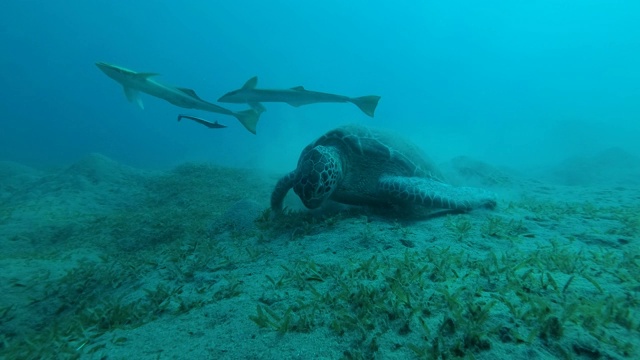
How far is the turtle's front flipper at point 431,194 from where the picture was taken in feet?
14.2

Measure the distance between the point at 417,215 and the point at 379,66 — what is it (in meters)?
133

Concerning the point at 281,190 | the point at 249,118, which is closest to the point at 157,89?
the point at 249,118

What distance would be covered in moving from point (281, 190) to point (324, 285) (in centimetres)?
277

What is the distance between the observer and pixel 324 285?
8.56 ft

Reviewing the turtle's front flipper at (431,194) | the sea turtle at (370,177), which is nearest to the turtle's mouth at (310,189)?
the sea turtle at (370,177)

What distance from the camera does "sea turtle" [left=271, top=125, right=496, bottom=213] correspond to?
442cm

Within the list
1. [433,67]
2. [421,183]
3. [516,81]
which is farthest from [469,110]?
[421,183]

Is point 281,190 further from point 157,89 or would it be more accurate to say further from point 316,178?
point 157,89

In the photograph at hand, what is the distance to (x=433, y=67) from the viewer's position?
4894 inches

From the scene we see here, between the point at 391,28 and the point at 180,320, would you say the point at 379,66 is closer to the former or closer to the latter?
the point at 391,28

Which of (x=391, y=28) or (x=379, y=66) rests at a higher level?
(x=391, y=28)

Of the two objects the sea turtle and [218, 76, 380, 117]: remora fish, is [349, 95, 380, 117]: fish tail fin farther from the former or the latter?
the sea turtle

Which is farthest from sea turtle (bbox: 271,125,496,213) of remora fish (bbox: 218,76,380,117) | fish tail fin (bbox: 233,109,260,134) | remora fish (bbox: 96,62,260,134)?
remora fish (bbox: 96,62,260,134)

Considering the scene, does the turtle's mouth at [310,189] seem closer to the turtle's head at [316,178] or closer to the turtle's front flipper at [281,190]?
the turtle's head at [316,178]
